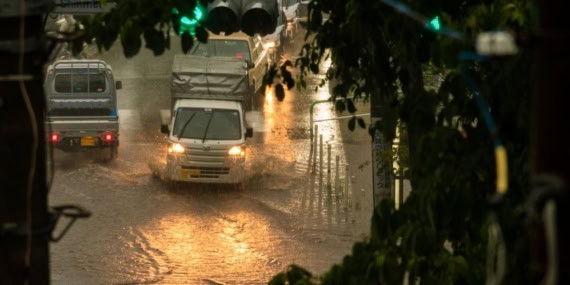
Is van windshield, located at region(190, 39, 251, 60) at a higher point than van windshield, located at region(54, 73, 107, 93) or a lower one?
higher

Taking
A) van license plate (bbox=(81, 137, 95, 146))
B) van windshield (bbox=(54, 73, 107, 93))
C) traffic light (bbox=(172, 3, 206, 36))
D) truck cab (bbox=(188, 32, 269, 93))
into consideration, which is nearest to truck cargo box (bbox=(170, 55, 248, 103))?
van windshield (bbox=(54, 73, 107, 93))

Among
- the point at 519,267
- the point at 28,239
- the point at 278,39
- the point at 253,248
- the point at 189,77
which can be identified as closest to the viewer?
the point at 28,239

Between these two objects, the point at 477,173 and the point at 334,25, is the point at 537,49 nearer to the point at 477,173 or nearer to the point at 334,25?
the point at 477,173

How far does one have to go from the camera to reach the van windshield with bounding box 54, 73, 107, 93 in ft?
88.3

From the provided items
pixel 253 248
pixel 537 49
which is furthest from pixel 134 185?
pixel 537 49

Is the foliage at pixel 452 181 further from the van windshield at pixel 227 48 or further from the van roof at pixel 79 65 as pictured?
the van windshield at pixel 227 48

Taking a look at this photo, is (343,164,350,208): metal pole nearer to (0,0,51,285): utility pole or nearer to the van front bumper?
the van front bumper

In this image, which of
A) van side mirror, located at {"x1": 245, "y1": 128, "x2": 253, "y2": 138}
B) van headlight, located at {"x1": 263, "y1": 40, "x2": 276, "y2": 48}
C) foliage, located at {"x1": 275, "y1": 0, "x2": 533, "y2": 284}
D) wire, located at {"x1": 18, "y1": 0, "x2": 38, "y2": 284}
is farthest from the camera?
van headlight, located at {"x1": 263, "y1": 40, "x2": 276, "y2": 48}

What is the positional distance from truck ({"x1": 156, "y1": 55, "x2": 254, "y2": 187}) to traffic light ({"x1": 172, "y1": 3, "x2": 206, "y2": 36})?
16.2 meters

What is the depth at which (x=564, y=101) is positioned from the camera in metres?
3.79

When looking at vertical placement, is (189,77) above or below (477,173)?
above

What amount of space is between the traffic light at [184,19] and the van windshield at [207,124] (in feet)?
54.0

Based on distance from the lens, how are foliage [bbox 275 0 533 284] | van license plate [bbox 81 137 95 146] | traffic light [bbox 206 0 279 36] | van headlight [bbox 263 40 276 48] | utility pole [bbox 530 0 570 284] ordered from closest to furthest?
utility pole [bbox 530 0 570 284], foliage [bbox 275 0 533 284], traffic light [bbox 206 0 279 36], van license plate [bbox 81 137 95 146], van headlight [bbox 263 40 276 48]

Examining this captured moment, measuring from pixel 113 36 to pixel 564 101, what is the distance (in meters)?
4.79
